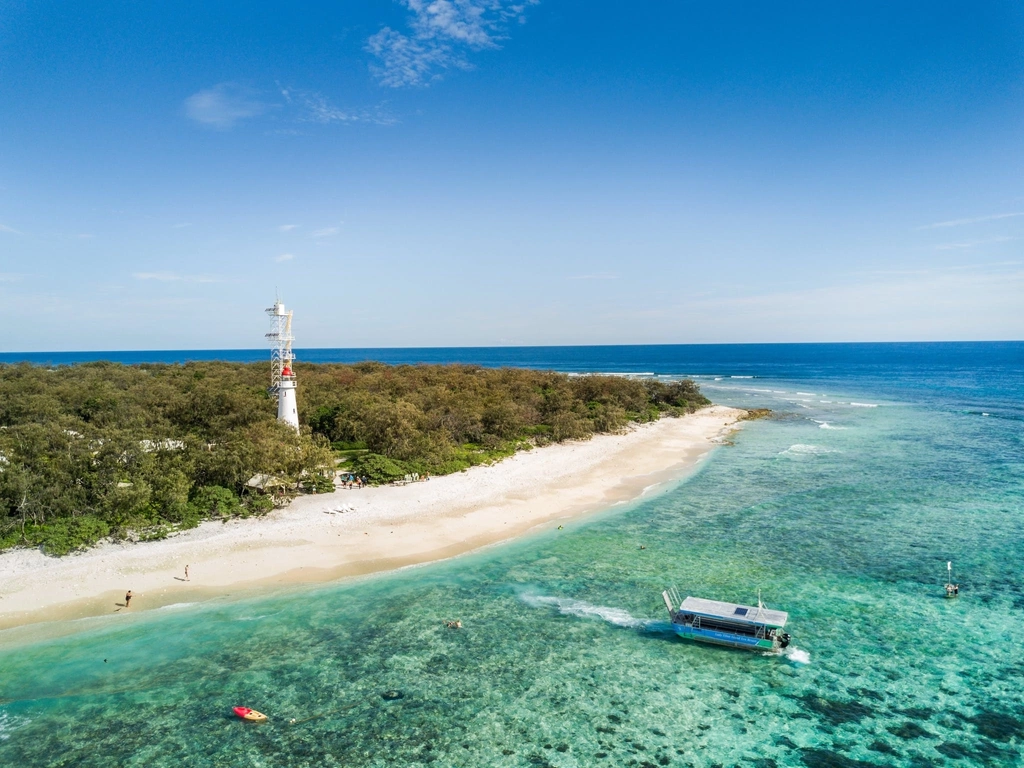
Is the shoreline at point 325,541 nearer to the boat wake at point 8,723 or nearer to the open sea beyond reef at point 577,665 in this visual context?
the open sea beyond reef at point 577,665

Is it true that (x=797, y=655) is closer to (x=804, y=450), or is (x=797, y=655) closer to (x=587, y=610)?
(x=587, y=610)

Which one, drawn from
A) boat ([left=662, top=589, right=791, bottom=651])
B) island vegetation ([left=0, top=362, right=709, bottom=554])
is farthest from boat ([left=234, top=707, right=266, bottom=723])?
island vegetation ([left=0, top=362, right=709, bottom=554])

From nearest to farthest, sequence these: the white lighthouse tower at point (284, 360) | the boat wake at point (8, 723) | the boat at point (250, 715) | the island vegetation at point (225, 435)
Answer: the boat wake at point (8, 723) < the boat at point (250, 715) < the island vegetation at point (225, 435) < the white lighthouse tower at point (284, 360)

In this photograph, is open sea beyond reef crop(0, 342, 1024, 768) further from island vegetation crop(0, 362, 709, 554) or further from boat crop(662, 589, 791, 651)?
island vegetation crop(0, 362, 709, 554)

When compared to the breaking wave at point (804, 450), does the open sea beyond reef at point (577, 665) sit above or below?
below

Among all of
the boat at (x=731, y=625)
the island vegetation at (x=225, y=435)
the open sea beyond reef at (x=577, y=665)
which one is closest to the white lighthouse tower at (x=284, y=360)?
the island vegetation at (x=225, y=435)

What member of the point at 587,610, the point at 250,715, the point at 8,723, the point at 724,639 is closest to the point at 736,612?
the point at 724,639

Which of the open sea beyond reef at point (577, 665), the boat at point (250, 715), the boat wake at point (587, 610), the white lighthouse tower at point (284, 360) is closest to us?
the open sea beyond reef at point (577, 665)
